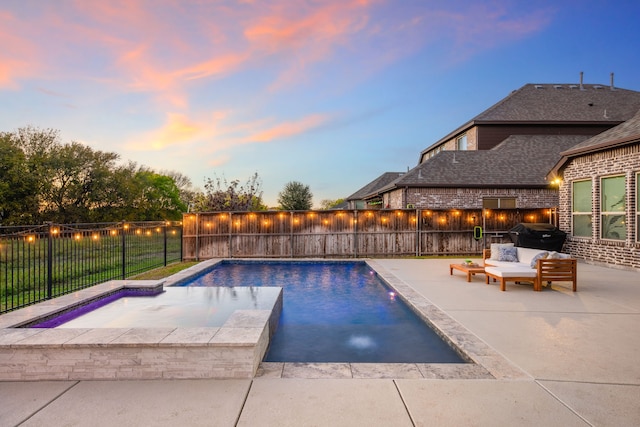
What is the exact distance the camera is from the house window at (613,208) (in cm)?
1089

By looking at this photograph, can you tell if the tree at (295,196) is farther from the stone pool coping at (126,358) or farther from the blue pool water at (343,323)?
the stone pool coping at (126,358)

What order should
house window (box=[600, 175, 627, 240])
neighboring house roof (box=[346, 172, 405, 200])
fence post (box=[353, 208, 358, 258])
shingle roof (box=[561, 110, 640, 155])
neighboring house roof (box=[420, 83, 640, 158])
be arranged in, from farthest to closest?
neighboring house roof (box=[346, 172, 405, 200]), neighboring house roof (box=[420, 83, 640, 158]), fence post (box=[353, 208, 358, 258]), house window (box=[600, 175, 627, 240]), shingle roof (box=[561, 110, 640, 155])

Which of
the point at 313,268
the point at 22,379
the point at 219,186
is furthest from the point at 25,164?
the point at 22,379

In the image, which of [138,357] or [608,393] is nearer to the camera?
[608,393]

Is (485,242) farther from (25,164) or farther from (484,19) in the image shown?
(25,164)

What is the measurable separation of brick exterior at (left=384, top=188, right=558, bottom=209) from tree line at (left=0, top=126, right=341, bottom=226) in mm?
15344

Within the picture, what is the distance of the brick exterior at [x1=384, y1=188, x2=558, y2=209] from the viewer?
1814 cm

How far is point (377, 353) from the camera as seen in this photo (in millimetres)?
5004

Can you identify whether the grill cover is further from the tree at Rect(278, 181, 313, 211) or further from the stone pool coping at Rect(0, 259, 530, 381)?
the tree at Rect(278, 181, 313, 211)

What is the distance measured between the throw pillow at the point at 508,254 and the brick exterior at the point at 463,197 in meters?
8.43

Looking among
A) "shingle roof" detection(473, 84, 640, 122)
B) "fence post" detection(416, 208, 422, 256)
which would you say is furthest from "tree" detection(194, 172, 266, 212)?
"shingle roof" detection(473, 84, 640, 122)

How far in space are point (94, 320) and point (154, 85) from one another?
1313cm

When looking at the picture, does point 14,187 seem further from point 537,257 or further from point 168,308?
point 537,257

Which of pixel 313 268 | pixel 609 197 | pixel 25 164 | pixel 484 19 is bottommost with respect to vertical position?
pixel 313 268
